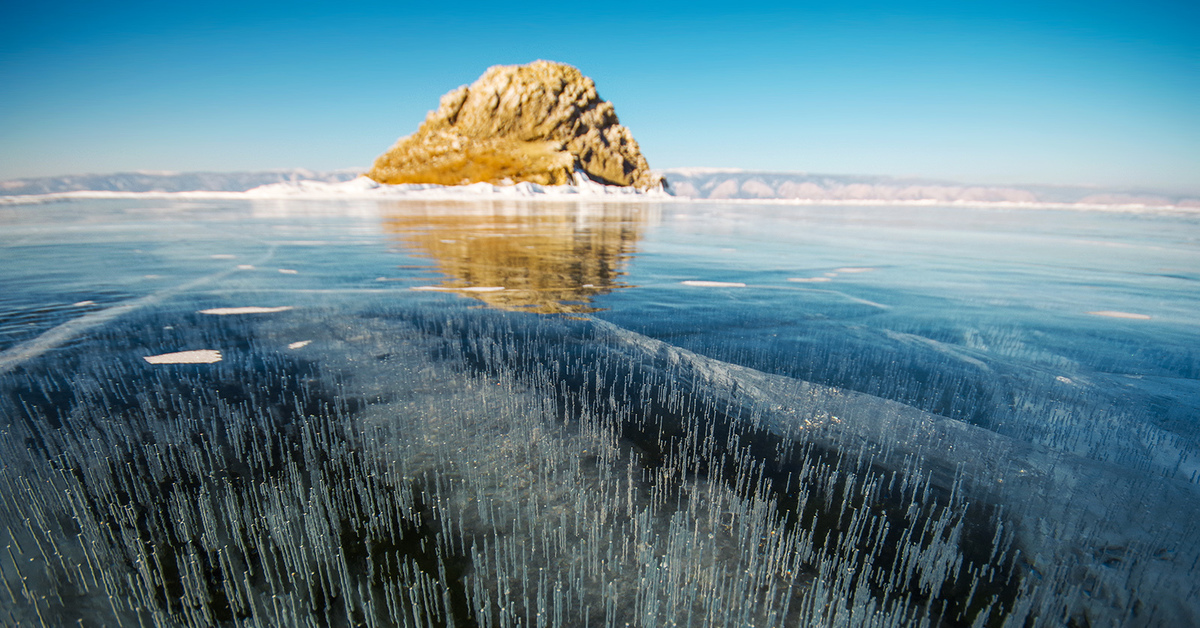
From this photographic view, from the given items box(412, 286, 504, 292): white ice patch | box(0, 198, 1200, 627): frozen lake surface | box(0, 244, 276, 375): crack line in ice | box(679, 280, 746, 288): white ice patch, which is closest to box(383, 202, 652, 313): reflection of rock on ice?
box(412, 286, 504, 292): white ice patch

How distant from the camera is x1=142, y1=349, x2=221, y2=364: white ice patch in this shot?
8.23m

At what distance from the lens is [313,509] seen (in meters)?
4.51

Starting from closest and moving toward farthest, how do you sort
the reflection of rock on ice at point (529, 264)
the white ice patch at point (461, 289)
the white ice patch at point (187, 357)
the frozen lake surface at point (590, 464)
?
the frozen lake surface at point (590, 464)
the white ice patch at point (187, 357)
the reflection of rock on ice at point (529, 264)
the white ice patch at point (461, 289)

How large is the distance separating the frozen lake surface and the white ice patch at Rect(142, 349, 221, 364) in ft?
0.18

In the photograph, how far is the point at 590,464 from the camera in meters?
5.49

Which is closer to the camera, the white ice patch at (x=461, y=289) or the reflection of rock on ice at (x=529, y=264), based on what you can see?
the reflection of rock on ice at (x=529, y=264)

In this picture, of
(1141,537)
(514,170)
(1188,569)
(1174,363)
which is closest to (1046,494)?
(1141,537)

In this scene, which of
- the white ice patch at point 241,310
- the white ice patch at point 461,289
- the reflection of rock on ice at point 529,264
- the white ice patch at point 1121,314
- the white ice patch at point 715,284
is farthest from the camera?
the white ice patch at point 715,284

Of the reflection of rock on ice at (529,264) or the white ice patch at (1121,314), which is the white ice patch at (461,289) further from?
the white ice patch at (1121,314)

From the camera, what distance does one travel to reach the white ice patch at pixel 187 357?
8234mm

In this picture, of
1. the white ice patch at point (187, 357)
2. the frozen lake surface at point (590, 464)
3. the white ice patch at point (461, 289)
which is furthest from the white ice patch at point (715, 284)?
the white ice patch at point (187, 357)

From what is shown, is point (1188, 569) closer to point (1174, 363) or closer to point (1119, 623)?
point (1119, 623)

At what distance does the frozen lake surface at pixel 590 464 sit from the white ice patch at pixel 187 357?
0.05 meters

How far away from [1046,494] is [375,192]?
526ft
